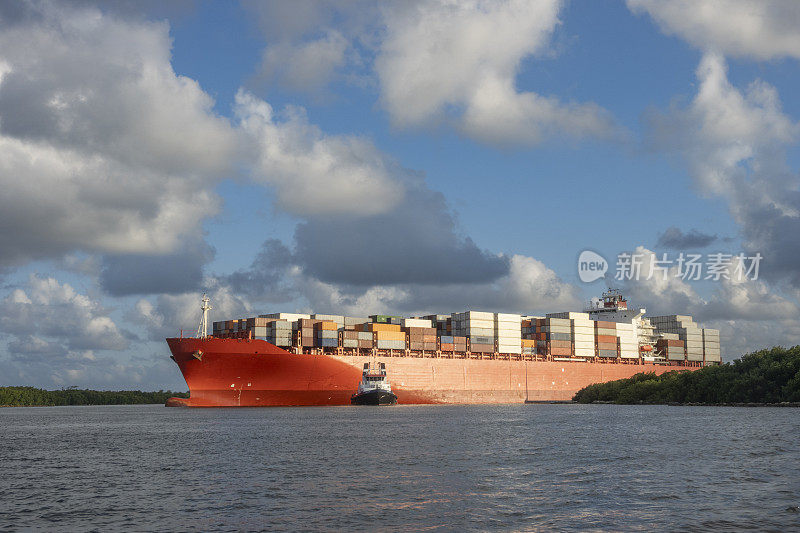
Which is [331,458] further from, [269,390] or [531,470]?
[269,390]

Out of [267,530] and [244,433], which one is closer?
[267,530]

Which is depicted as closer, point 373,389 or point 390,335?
point 373,389

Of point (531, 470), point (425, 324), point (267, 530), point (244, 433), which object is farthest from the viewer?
point (425, 324)

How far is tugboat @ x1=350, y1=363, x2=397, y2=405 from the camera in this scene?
80312 millimetres

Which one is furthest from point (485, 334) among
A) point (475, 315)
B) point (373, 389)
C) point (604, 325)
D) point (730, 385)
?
point (730, 385)

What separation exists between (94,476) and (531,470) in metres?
18.8

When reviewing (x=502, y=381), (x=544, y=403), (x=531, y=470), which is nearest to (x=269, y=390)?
(x=502, y=381)

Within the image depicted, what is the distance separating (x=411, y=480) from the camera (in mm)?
27094

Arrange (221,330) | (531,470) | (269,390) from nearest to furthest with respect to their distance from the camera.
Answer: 1. (531,470)
2. (269,390)
3. (221,330)

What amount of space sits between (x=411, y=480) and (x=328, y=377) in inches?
2100

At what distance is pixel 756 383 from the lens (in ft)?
261

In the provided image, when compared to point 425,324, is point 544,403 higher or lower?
lower

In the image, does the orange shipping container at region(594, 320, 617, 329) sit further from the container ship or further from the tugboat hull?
the tugboat hull

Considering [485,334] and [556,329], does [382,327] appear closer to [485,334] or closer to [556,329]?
[485,334]
